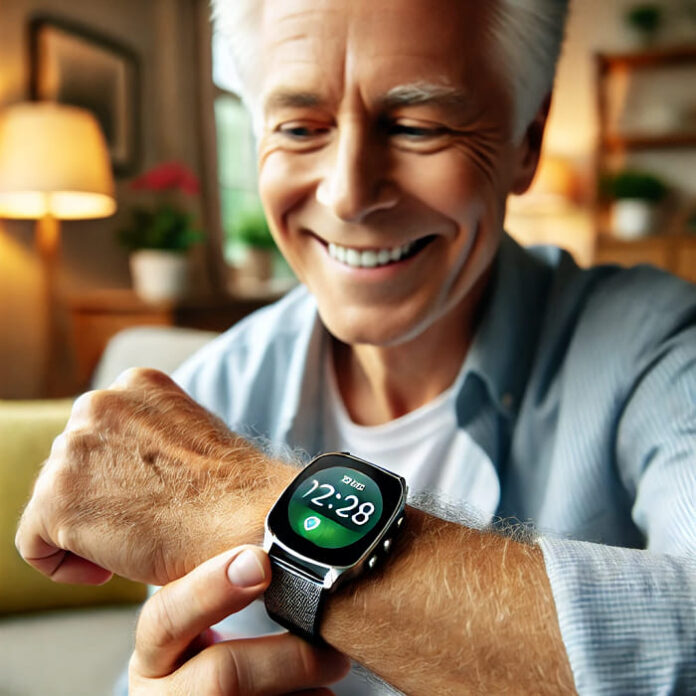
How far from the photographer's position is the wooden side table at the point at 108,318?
323 cm

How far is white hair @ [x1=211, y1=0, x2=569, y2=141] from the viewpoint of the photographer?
0.92 m

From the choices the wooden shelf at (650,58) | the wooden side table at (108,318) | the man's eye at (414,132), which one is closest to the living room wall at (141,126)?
the wooden side table at (108,318)

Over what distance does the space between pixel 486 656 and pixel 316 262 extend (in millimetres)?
604

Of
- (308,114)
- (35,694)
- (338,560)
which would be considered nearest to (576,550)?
(338,560)

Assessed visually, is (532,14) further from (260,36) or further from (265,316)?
(265,316)

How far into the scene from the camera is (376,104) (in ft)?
2.92

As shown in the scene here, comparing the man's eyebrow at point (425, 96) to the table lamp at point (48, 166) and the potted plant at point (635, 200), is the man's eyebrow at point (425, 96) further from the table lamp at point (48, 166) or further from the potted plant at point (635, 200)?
the potted plant at point (635, 200)

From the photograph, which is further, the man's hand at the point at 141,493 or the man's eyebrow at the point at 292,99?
the man's eyebrow at the point at 292,99

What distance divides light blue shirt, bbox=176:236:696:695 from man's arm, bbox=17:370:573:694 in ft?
0.08

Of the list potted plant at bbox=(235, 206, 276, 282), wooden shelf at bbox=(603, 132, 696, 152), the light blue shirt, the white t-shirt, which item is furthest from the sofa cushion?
wooden shelf at bbox=(603, 132, 696, 152)

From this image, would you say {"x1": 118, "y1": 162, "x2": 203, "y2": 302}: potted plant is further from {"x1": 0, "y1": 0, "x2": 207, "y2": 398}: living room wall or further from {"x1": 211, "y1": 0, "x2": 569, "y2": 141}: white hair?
{"x1": 211, "y1": 0, "x2": 569, "y2": 141}: white hair

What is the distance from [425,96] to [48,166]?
227 cm

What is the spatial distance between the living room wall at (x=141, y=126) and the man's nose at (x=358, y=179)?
9.04 feet

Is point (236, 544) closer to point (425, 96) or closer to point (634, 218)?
point (425, 96)
